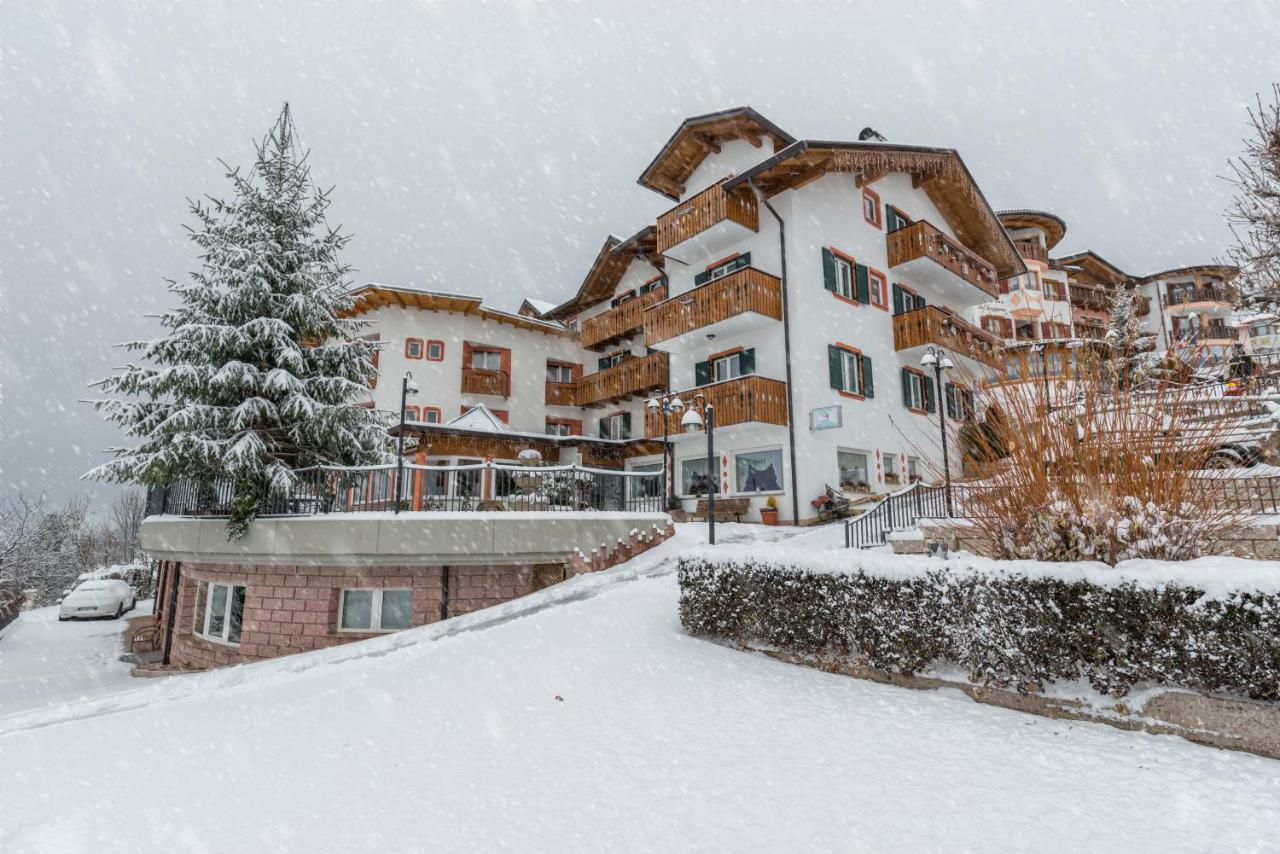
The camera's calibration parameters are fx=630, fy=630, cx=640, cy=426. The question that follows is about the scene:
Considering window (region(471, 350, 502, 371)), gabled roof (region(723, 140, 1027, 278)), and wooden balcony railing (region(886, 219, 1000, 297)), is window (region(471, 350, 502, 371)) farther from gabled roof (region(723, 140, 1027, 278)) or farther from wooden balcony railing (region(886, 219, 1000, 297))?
wooden balcony railing (region(886, 219, 1000, 297))

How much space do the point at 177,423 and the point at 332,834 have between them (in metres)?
10.6

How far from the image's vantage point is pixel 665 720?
5297 mm

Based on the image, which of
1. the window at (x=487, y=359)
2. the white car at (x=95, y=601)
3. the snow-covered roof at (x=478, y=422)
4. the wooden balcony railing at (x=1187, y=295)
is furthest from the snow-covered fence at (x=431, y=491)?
the wooden balcony railing at (x=1187, y=295)

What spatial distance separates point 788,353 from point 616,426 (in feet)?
31.5

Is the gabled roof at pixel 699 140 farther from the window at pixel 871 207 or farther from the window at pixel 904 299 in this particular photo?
the window at pixel 904 299

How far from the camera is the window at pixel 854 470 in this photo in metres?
18.5

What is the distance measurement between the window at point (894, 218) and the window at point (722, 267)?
598 cm

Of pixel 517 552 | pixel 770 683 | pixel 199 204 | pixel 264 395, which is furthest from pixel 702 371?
pixel 770 683

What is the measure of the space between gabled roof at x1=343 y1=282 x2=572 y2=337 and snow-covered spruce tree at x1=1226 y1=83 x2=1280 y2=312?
21701mm

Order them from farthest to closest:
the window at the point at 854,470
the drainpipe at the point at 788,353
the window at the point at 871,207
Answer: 1. the window at the point at 871,207
2. the window at the point at 854,470
3. the drainpipe at the point at 788,353

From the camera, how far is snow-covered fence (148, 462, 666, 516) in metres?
11.6

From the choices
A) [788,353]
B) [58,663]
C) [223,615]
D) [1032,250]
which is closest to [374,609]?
[223,615]

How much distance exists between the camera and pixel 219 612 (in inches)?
500

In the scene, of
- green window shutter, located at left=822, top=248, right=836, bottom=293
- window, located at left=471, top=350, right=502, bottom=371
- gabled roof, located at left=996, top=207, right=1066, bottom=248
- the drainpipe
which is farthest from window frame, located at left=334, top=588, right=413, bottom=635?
gabled roof, located at left=996, top=207, right=1066, bottom=248
